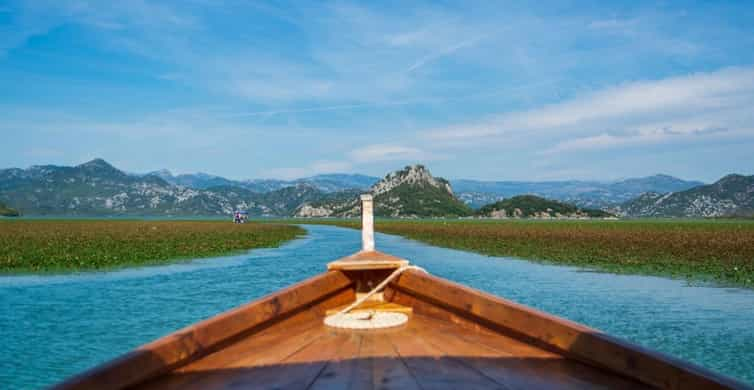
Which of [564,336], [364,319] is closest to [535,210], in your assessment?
[364,319]

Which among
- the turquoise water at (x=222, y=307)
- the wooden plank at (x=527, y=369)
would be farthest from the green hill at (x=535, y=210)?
the wooden plank at (x=527, y=369)

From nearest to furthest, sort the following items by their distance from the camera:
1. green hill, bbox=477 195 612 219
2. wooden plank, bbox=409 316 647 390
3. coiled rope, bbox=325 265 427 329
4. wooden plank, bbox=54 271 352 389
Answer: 1. wooden plank, bbox=54 271 352 389
2. wooden plank, bbox=409 316 647 390
3. coiled rope, bbox=325 265 427 329
4. green hill, bbox=477 195 612 219

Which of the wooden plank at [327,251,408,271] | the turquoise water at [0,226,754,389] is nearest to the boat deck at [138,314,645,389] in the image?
the wooden plank at [327,251,408,271]

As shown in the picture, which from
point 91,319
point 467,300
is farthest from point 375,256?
point 91,319

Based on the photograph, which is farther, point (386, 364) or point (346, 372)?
point (386, 364)

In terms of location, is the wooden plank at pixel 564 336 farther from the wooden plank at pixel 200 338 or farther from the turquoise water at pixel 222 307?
the turquoise water at pixel 222 307

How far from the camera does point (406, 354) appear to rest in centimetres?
394

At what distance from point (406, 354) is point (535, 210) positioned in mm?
185097

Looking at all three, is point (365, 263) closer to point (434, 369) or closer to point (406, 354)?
point (406, 354)

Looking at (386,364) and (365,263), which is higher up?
(365,263)

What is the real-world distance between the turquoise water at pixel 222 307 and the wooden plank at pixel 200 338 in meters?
6.15

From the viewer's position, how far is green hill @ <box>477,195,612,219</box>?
177375 millimetres

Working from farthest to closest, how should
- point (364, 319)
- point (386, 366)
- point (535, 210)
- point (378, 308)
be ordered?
point (535, 210) → point (378, 308) → point (364, 319) → point (386, 366)

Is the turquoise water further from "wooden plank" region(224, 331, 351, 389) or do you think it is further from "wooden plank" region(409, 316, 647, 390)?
"wooden plank" region(409, 316, 647, 390)
